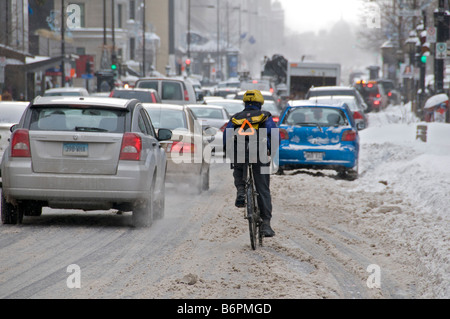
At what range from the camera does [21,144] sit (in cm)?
1121

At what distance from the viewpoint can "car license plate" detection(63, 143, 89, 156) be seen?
36.5 ft

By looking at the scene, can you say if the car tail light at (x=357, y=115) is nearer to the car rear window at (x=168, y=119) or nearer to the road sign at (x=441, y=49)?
the road sign at (x=441, y=49)

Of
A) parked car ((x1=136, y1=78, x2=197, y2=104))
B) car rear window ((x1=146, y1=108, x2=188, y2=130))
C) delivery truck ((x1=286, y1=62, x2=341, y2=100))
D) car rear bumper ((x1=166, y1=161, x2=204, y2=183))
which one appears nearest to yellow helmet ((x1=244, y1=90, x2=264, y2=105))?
car rear bumper ((x1=166, y1=161, x2=204, y2=183))

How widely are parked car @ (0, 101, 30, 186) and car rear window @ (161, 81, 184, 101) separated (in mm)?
11049

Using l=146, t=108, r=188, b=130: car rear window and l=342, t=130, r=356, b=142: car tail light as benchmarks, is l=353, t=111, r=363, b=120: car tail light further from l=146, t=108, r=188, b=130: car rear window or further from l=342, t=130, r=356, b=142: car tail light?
l=146, t=108, r=188, b=130: car rear window

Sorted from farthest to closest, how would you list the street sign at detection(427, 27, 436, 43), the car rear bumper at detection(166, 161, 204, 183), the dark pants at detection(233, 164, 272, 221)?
the street sign at detection(427, 27, 436, 43) < the car rear bumper at detection(166, 161, 204, 183) < the dark pants at detection(233, 164, 272, 221)

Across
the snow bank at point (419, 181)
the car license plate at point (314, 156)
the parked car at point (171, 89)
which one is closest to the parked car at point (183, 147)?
the car license plate at point (314, 156)

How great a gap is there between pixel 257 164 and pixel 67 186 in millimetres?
2559

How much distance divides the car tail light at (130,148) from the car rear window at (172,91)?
17101mm

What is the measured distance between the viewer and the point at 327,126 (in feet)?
62.8

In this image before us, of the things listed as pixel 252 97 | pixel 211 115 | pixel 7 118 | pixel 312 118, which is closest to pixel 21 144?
pixel 252 97

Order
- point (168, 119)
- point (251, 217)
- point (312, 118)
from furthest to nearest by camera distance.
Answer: point (312, 118) < point (168, 119) < point (251, 217)

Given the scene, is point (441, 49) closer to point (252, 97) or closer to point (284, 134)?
point (284, 134)
